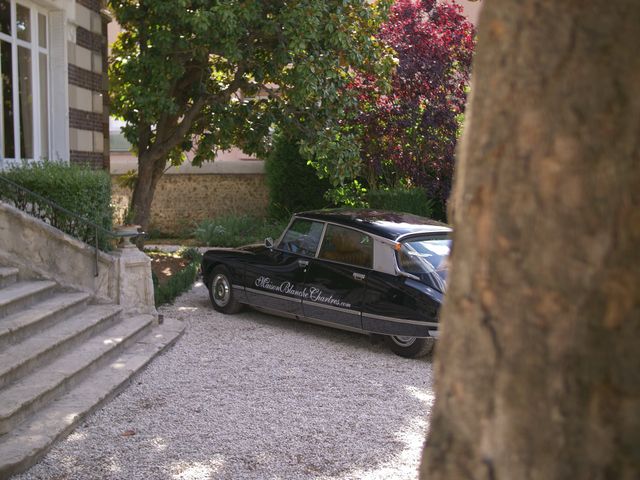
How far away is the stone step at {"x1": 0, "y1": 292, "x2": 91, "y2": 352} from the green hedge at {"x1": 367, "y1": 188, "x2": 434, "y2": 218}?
769cm

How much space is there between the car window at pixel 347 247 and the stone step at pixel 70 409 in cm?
210

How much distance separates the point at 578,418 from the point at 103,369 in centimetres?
615

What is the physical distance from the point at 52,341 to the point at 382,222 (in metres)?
3.84

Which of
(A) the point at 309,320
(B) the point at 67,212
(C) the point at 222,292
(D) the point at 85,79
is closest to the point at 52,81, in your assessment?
(D) the point at 85,79

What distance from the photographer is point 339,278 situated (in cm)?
862

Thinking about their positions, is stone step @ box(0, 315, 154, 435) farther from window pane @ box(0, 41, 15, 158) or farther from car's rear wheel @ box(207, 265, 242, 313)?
window pane @ box(0, 41, 15, 158)

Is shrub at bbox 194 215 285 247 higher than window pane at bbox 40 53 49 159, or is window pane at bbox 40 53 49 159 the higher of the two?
window pane at bbox 40 53 49 159

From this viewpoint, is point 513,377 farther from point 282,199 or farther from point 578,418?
point 282,199

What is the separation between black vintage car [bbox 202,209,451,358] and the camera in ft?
26.2

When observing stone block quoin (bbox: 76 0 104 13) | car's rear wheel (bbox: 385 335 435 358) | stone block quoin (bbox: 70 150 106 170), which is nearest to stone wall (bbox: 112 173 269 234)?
stone block quoin (bbox: 70 150 106 170)

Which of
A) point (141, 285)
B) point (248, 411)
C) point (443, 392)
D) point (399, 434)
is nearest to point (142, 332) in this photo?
point (141, 285)

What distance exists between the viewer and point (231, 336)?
910 centimetres

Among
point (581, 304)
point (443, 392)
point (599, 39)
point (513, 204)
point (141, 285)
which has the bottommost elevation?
point (141, 285)

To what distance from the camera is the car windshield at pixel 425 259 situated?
26.3ft
